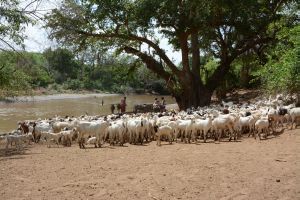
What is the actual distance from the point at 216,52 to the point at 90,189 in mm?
30045

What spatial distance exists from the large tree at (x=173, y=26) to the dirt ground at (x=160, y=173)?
30.1 feet

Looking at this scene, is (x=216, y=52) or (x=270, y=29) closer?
(x=270, y=29)

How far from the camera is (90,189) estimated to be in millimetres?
7797

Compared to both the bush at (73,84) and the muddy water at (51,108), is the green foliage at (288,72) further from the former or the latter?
the bush at (73,84)

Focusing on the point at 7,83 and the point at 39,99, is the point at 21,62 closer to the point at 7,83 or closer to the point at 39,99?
the point at 7,83

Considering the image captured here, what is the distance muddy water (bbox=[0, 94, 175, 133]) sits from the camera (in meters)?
32.9

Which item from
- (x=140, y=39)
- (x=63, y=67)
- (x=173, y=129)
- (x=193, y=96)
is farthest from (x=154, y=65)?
(x=63, y=67)

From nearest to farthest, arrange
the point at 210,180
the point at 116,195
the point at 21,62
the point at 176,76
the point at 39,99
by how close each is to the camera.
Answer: the point at 116,195, the point at 210,180, the point at 21,62, the point at 176,76, the point at 39,99

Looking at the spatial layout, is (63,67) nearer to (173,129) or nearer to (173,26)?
(173,26)

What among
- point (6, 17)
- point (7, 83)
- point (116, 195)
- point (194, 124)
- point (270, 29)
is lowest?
point (116, 195)

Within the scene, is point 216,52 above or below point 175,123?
above

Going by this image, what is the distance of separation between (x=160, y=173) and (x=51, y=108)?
34675 millimetres

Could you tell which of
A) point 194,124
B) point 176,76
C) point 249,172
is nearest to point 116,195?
point 249,172

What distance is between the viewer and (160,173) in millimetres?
8812
